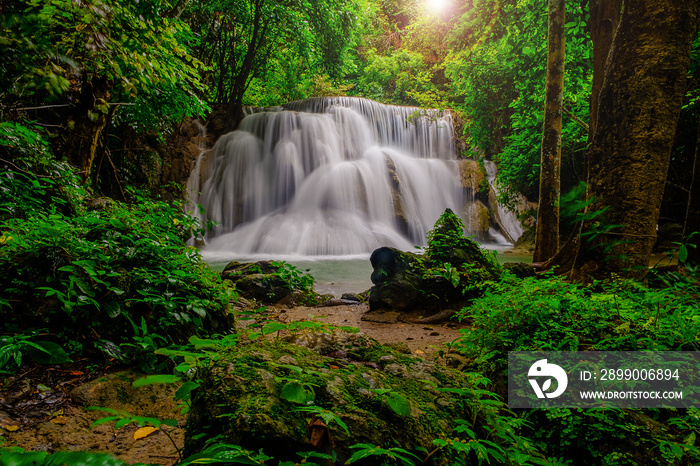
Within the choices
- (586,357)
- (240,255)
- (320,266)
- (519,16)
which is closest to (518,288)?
(586,357)

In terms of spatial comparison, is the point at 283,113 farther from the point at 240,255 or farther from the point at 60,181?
the point at 60,181

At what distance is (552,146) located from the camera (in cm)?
639

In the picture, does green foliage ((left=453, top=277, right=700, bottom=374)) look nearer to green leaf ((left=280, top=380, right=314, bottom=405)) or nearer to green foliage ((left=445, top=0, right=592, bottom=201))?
green leaf ((left=280, top=380, right=314, bottom=405))

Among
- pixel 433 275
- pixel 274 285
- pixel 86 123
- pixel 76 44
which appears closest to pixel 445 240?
pixel 433 275

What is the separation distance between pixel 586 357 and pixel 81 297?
Answer: 313cm

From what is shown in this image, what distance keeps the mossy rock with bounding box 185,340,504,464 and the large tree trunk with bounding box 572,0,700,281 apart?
7.93 ft

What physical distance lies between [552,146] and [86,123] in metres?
7.83

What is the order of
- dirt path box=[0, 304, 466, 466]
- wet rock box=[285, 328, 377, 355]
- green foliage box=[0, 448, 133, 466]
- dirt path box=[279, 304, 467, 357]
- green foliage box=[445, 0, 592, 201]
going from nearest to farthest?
green foliage box=[0, 448, 133, 466]
dirt path box=[0, 304, 466, 466]
wet rock box=[285, 328, 377, 355]
dirt path box=[279, 304, 467, 357]
green foliage box=[445, 0, 592, 201]

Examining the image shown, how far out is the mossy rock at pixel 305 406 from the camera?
3.30ft

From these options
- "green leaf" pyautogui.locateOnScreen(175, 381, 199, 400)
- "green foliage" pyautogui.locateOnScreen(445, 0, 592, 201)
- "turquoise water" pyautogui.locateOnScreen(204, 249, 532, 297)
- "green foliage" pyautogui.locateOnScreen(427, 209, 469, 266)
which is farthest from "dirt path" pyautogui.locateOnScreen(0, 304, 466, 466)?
"green foliage" pyautogui.locateOnScreen(445, 0, 592, 201)

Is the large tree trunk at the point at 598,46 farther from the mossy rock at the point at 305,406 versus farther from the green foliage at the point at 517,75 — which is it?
the mossy rock at the point at 305,406

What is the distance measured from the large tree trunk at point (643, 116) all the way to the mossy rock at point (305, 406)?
7.93 ft

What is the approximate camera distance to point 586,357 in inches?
78.2

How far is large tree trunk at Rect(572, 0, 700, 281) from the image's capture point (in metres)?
2.84
